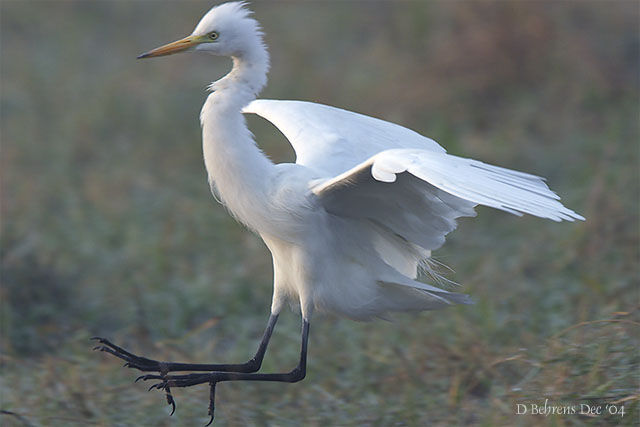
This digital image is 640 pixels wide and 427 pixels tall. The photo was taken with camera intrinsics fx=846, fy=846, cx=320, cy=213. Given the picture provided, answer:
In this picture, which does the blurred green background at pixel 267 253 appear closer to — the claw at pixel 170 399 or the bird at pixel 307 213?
the claw at pixel 170 399

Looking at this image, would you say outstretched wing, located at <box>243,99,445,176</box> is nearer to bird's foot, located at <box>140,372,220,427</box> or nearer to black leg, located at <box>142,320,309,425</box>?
black leg, located at <box>142,320,309,425</box>

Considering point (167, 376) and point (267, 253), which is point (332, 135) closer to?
point (167, 376)

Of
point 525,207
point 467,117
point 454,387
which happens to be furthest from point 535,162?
point 525,207

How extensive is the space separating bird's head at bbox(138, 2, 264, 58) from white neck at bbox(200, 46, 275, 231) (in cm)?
4

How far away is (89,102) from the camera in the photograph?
331 inches

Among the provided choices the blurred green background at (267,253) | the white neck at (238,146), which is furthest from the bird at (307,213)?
the blurred green background at (267,253)

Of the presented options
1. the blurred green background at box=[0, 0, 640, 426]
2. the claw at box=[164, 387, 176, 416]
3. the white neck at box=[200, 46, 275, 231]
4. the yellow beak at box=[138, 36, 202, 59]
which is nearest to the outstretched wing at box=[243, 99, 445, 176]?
the white neck at box=[200, 46, 275, 231]

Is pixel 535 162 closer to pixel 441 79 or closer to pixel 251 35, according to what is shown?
pixel 441 79

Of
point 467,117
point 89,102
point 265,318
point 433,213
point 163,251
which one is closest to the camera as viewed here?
point 433,213

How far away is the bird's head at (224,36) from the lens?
3260mm

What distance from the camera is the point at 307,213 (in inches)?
126

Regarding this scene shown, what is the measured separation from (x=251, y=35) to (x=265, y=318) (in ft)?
6.60

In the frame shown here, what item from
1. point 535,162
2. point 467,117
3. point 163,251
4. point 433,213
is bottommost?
point 433,213

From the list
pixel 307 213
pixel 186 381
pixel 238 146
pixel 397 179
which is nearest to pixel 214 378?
pixel 186 381
